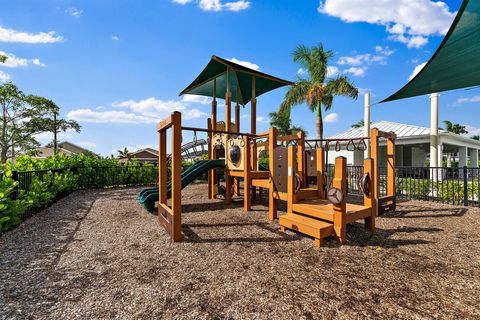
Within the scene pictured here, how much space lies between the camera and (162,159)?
5402mm

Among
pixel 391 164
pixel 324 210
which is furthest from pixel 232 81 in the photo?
pixel 324 210

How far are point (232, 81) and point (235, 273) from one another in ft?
27.3

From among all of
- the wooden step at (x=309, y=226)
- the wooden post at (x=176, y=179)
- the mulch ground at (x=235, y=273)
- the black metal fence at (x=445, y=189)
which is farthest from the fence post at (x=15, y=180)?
the black metal fence at (x=445, y=189)

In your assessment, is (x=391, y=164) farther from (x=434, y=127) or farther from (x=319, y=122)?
(x=319, y=122)

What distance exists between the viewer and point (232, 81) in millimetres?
9844

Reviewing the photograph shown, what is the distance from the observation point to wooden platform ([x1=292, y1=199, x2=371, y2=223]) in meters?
4.26

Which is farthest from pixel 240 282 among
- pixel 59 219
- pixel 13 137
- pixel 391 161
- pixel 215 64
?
pixel 13 137

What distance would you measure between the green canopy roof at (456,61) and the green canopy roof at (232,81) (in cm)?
496

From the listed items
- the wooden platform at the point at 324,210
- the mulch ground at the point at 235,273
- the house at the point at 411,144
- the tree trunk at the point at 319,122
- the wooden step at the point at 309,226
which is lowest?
the mulch ground at the point at 235,273

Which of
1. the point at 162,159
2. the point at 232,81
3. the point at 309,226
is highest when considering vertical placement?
the point at 232,81

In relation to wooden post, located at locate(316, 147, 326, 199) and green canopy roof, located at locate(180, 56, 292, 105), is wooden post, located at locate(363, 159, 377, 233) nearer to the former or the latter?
wooden post, located at locate(316, 147, 326, 199)

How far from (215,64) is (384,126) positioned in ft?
47.9

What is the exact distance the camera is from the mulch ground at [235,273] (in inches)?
89.0

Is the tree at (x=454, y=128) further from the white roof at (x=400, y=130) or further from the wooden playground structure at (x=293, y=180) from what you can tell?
the wooden playground structure at (x=293, y=180)
